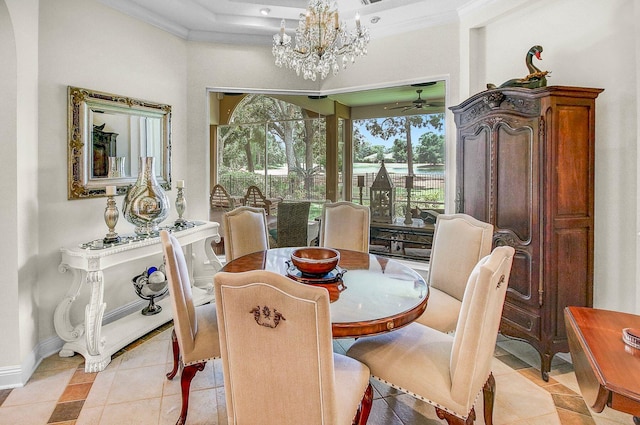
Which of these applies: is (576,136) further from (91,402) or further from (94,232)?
(94,232)

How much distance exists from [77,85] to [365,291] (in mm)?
2823

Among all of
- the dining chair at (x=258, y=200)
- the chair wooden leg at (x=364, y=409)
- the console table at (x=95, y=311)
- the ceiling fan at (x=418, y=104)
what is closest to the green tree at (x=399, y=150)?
the ceiling fan at (x=418, y=104)

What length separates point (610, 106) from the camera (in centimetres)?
268

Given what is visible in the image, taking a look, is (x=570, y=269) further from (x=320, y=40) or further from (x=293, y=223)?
(x=293, y=223)

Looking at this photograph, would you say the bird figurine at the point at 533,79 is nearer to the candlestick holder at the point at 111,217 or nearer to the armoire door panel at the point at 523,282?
the armoire door panel at the point at 523,282

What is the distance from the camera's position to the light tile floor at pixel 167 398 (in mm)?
2135

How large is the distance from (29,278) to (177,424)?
5.17 ft

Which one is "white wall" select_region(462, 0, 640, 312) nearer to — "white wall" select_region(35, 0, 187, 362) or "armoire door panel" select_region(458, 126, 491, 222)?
"armoire door panel" select_region(458, 126, 491, 222)

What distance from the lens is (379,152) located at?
4.80 meters

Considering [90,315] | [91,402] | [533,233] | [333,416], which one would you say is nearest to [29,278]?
[90,315]

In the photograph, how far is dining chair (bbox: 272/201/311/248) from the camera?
435cm

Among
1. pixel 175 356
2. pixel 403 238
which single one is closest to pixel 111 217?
pixel 175 356

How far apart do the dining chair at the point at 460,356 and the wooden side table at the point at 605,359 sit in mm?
348

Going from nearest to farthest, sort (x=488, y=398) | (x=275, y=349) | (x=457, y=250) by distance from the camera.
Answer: (x=275, y=349)
(x=488, y=398)
(x=457, y=250)
